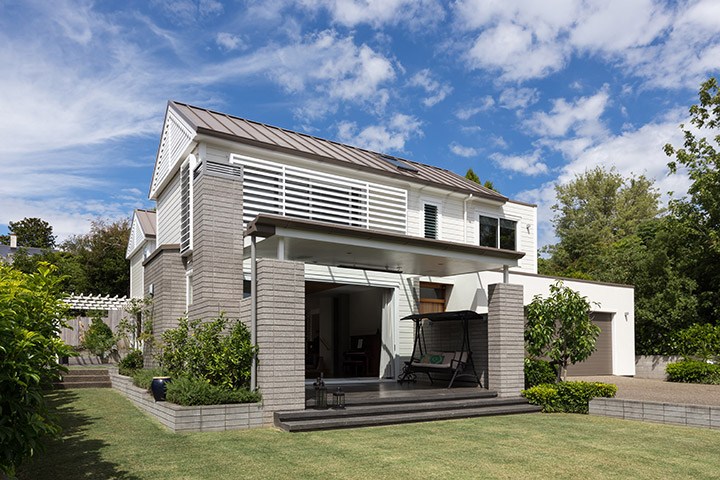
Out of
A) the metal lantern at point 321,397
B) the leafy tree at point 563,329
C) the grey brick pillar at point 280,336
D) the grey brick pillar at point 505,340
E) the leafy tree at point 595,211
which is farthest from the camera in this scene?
the leafy tree at point 595,211

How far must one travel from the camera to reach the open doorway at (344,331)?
58.2ft

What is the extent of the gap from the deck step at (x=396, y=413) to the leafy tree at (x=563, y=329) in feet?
4.49

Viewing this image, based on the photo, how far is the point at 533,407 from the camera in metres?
11.8

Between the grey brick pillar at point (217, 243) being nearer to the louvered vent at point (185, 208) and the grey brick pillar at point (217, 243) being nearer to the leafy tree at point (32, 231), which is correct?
the louvered vent at point (185, 208)

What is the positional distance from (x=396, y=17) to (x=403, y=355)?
8704mm

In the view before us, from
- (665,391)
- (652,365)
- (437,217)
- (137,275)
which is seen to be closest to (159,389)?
(437,217)

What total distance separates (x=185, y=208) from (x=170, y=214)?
2.18 meters

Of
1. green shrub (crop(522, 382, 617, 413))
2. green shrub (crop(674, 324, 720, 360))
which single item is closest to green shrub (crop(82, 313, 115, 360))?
green shrub (crop(522, 382, 617, 413))

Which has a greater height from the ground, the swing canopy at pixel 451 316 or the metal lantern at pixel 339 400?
the swing canopy at pixel 451 316

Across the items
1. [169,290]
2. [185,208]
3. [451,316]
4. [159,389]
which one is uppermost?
[185,208]

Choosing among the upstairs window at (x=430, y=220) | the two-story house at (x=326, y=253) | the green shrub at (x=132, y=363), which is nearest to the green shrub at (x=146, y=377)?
the two-story house at (x=326, y=253)

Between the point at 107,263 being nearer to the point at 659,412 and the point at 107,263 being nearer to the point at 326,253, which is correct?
the point at 326,253

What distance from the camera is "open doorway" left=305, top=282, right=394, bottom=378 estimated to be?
17.8m

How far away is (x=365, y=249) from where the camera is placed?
37.6ft
